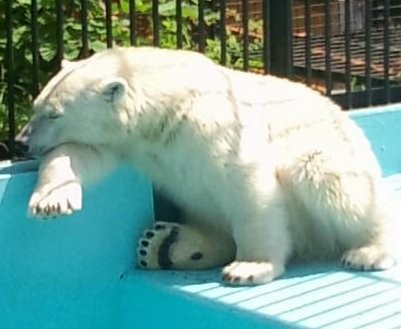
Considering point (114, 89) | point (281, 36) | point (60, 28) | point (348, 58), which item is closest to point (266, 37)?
point (281, 36)

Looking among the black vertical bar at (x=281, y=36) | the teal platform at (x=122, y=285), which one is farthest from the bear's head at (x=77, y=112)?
the black vertical bar at (x=281, y=36)

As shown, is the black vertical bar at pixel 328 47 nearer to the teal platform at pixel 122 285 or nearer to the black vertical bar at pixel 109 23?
the black vertical bar at pixel 109 23

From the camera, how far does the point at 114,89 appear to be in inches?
170

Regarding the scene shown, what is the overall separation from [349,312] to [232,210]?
0.60 metres

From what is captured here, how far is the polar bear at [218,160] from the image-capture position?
4.33m

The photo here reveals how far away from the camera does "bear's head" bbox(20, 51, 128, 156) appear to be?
431 cm

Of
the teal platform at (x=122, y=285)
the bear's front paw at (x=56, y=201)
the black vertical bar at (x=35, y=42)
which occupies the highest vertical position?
the black vertical bar at (x=35, y=42)

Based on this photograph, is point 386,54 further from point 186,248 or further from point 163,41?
point 186,248

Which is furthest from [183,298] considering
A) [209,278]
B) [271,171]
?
[271,171]

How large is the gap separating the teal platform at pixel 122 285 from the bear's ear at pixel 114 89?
396 mm

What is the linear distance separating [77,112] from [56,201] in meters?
0.35

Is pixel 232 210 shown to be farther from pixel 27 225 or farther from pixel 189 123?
pixel 27 225

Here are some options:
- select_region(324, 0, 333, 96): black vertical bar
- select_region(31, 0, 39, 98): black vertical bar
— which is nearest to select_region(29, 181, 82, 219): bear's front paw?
select_region(31, 0, 39, 98): black vertical bar

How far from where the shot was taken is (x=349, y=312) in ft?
13.3
